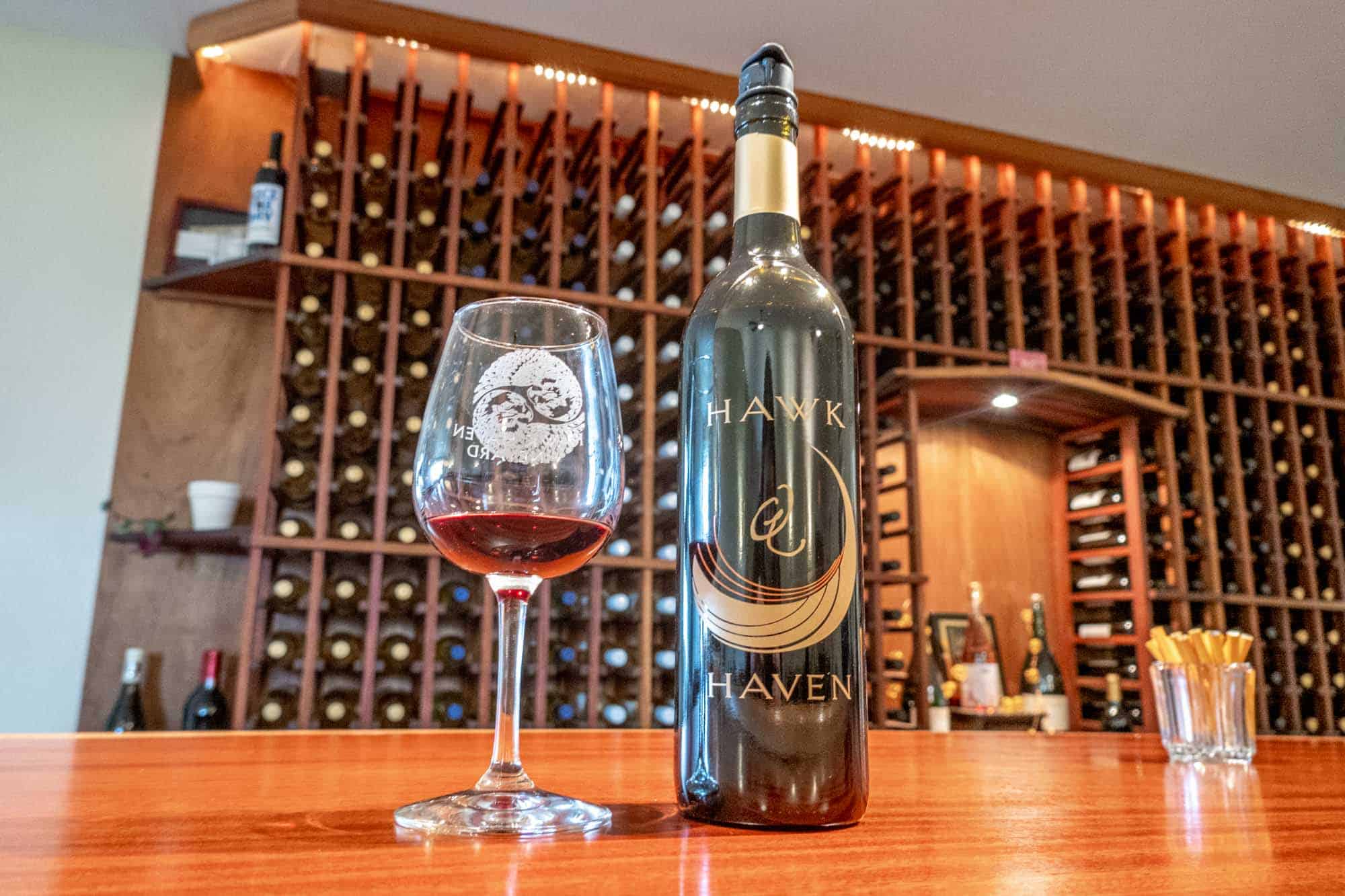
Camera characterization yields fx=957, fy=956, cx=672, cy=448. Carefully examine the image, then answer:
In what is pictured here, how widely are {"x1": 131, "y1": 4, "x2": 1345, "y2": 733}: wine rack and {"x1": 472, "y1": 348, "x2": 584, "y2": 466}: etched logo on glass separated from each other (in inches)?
79.0

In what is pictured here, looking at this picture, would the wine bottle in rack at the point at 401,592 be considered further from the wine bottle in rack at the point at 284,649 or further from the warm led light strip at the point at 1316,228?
the warm led light strip at the point at 1316,228

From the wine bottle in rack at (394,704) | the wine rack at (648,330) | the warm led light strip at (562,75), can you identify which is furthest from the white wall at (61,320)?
the warm led light strip at (562,75)

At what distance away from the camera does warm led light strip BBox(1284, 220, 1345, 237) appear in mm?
3645

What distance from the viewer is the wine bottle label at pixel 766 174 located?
420 mm

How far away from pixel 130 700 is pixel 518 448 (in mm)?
2411

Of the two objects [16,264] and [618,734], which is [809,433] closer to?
[618,734]

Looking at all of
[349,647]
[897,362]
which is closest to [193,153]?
[349,647]

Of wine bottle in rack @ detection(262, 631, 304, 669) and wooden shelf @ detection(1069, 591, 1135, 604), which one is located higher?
wooden shelf @ detection(1069, 591, 1135, 604)

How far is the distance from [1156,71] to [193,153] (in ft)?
9.14

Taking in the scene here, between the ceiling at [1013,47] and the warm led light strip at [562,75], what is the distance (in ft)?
0.32

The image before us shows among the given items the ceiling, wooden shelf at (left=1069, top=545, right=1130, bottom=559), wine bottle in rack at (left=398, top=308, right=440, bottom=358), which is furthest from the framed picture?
wine bottle in rack at (left=398, top=308, right=440, bottom=358)

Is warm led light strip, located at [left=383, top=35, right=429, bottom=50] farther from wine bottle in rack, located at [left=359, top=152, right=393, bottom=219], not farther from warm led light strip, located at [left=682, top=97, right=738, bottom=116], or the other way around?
warm led light strip, located at [left=682, top=97, right=738, bottom=116]

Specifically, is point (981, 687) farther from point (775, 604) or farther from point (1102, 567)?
point (775, 604)

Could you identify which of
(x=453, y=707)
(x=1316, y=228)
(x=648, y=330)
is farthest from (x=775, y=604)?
(x=1316, y=228)
